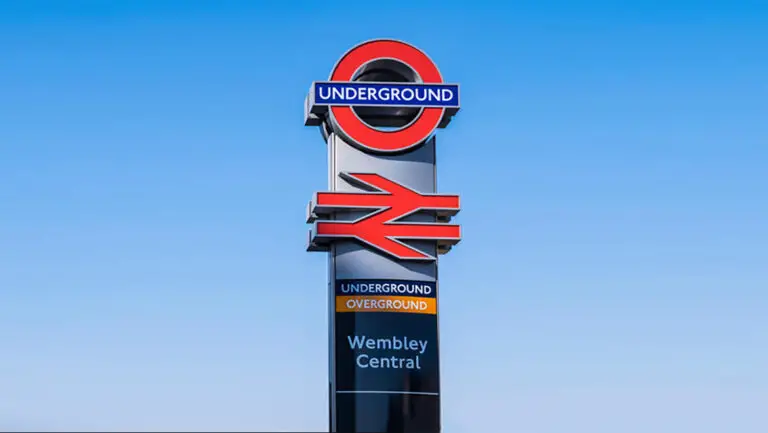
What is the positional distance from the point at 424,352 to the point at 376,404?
6.35 feet

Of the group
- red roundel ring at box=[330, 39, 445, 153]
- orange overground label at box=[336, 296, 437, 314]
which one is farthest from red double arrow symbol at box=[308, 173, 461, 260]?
orange overground label at box=[336, 296, 437, 314]

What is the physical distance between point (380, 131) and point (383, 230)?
2.71 metres

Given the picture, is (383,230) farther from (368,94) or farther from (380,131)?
(368,94)

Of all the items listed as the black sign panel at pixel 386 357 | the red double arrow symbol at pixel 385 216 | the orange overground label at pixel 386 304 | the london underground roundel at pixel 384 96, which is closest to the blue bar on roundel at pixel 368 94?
the london underground roundel at pixel 384 96

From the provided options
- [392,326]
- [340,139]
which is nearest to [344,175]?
[340,139]

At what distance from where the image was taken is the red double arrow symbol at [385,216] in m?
48.6

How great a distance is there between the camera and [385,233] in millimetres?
48812

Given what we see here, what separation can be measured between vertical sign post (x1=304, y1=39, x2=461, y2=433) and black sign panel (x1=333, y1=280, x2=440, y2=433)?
3 centimetres

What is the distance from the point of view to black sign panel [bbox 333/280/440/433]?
47375 mm

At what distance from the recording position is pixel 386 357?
4791 cm

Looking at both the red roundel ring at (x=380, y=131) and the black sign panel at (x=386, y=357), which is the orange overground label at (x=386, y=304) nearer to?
the black sign panel at (x=386, y=357)

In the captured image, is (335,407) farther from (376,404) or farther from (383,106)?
(383,106)

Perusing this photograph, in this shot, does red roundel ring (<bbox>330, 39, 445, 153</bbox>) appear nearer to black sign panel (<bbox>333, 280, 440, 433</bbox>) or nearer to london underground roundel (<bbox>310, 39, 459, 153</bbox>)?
london underground roundel (<bbox>310, 39, 459, 153</bbox>)

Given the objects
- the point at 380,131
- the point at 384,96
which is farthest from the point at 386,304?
the point at 384,96
